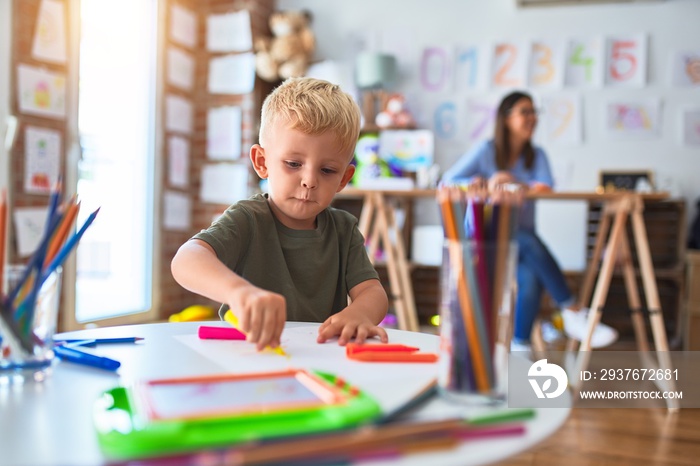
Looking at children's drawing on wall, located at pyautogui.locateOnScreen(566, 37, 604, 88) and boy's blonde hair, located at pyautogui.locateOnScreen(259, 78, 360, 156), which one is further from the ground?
children's drawing on wall, located at pyautogui.locateOnScreen(566, 37, 604, 88)

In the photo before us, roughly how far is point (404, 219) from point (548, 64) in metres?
1.27

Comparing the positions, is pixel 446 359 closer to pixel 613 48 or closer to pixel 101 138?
pixel 101 138

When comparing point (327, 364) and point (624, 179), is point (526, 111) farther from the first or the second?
point (327, 364)

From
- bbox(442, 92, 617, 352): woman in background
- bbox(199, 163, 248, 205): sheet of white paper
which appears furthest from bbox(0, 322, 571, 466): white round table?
bbox(199, 163, 248, 205): sheet of white paper

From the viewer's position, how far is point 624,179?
3820 mm

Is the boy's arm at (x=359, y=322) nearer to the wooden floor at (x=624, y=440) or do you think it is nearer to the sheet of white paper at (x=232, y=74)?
the wooden floor at (x=624, y=440)

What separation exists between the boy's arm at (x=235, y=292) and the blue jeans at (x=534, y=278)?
6.62 ft

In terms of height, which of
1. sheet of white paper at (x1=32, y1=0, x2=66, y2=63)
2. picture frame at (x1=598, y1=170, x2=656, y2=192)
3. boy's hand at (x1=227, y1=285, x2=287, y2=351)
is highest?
sheet of white paper at (x1=32, y1=0, x2=66, y2=63)

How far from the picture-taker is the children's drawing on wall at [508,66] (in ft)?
13.1

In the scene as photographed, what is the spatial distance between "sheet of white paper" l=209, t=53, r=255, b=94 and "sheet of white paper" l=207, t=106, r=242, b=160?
0.12m

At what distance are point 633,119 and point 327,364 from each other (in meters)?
3.71

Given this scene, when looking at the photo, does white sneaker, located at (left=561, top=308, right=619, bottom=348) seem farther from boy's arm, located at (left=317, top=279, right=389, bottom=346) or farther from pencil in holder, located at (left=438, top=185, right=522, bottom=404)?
pencil in holder, located at (left=438, top=185, right=522, bottom=404)

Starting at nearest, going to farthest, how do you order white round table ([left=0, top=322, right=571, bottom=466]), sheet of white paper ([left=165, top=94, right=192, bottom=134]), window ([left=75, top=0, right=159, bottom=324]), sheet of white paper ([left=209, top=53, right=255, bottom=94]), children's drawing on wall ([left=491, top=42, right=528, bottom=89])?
white round table ([left=0, top=322, right=571, bottom=466]) → window ([left=75, top=0, right=159, bottom=324]) → sheet of white paper ([left=165, top=94, right=192, bottom=134]) → sheet of white paper ([left=209, top=53, right=255, bottom=94]) → children's drawing on wall ([left=491, top=42, right=528, bottom=89])

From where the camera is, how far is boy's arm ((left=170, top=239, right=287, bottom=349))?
0.65 metres
